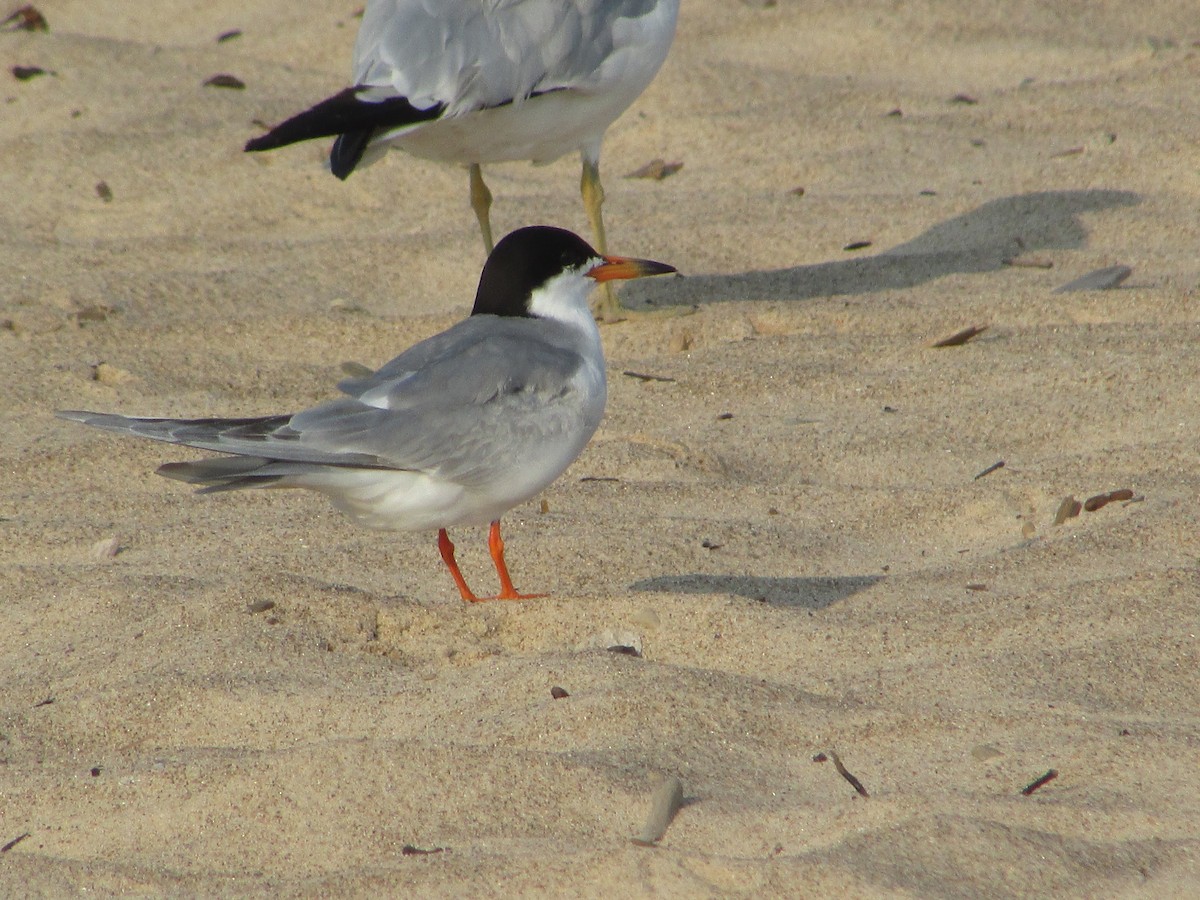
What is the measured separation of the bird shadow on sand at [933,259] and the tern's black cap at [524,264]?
2120mm

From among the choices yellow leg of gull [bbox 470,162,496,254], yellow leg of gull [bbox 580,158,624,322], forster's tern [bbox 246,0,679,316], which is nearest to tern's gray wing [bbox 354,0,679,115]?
forster's tern [bbox 246,0,679,316]

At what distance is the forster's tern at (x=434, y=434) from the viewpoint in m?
3.28

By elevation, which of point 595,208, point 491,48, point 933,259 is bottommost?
point 933,259

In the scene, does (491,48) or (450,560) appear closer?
(450,560)

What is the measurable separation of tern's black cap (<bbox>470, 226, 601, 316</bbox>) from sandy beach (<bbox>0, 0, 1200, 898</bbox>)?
0.61 metres

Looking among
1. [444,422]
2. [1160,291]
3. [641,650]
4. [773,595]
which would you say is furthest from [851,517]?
[1160,291]

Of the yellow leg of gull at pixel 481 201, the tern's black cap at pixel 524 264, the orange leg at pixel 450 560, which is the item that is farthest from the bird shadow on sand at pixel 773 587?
the yellow leg of gull at pixel 481 201

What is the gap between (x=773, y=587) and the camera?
3.76 meters

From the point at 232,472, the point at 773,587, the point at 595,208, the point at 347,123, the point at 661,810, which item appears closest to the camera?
the point at 661,810

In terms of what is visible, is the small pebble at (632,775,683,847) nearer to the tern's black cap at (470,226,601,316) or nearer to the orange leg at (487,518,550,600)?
the orange leg at (487,518,550,600)

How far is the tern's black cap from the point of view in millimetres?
3828

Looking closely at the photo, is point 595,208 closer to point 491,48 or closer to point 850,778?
point 491,48

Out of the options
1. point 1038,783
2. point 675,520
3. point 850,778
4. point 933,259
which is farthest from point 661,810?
point 933,259

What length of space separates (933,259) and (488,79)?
1.89m
